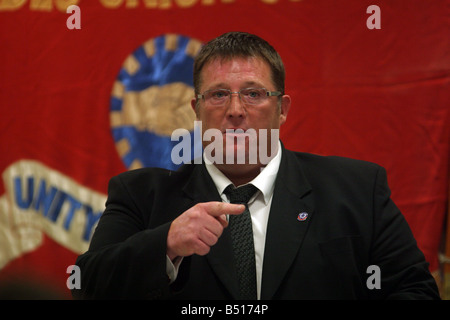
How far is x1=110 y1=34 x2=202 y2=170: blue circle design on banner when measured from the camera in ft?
6.50

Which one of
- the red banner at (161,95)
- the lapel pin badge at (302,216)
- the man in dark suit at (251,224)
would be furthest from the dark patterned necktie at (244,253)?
the red banner at (161,95)

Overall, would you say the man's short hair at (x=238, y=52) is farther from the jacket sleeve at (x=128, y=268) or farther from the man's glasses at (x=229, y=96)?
the jacket sleeve at (x=128, y=268)

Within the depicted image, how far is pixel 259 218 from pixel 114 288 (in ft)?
1.26

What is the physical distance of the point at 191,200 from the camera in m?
1.16

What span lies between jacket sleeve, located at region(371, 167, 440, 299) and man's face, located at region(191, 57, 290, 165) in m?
0.35

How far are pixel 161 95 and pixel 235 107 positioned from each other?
2.98ft

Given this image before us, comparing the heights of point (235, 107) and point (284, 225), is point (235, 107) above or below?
above

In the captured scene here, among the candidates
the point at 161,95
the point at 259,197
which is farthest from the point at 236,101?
the point at 161,95

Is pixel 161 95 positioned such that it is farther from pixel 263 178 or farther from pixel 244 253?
pixel 244 253

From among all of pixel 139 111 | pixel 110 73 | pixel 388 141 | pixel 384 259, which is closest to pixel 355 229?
pixel 384 259

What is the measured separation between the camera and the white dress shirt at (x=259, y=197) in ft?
3.59

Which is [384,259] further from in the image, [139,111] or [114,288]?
[139,111]

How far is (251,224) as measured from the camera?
1097 millimetres

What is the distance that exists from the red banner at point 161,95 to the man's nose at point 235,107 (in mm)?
823
